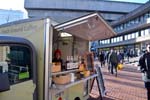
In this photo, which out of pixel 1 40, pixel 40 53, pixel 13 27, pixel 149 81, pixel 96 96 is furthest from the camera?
pixel 96 96

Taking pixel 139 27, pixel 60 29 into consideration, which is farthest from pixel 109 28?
pixel 139 27

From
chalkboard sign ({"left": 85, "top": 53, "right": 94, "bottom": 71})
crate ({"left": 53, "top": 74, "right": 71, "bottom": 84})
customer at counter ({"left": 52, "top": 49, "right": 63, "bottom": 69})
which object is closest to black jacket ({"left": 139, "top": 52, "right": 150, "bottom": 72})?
chalkboard sign ({"left": 85, "top": 53, "right": 94, "bottom": 71})

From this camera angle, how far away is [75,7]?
273 ft

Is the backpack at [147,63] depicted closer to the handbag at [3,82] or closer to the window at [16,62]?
the window at [16,62]

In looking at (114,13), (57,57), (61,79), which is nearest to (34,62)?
(61,79)

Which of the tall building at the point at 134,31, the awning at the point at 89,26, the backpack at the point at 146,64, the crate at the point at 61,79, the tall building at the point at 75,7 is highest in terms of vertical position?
the tall building at the point at 75,7

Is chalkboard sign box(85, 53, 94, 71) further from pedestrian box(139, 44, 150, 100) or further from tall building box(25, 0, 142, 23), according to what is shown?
tall building box(25, 0, 142, 23)

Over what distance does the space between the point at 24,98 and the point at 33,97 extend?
0.23 meters

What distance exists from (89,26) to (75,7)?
77.9 m

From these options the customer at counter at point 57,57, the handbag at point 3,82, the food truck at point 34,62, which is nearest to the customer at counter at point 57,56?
the customer at counter at point 57,57

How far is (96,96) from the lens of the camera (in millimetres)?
10352

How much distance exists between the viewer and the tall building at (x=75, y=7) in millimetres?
80269

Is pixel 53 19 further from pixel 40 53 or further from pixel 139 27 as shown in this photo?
pixel 139 27

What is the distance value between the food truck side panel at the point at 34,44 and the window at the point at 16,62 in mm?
116
